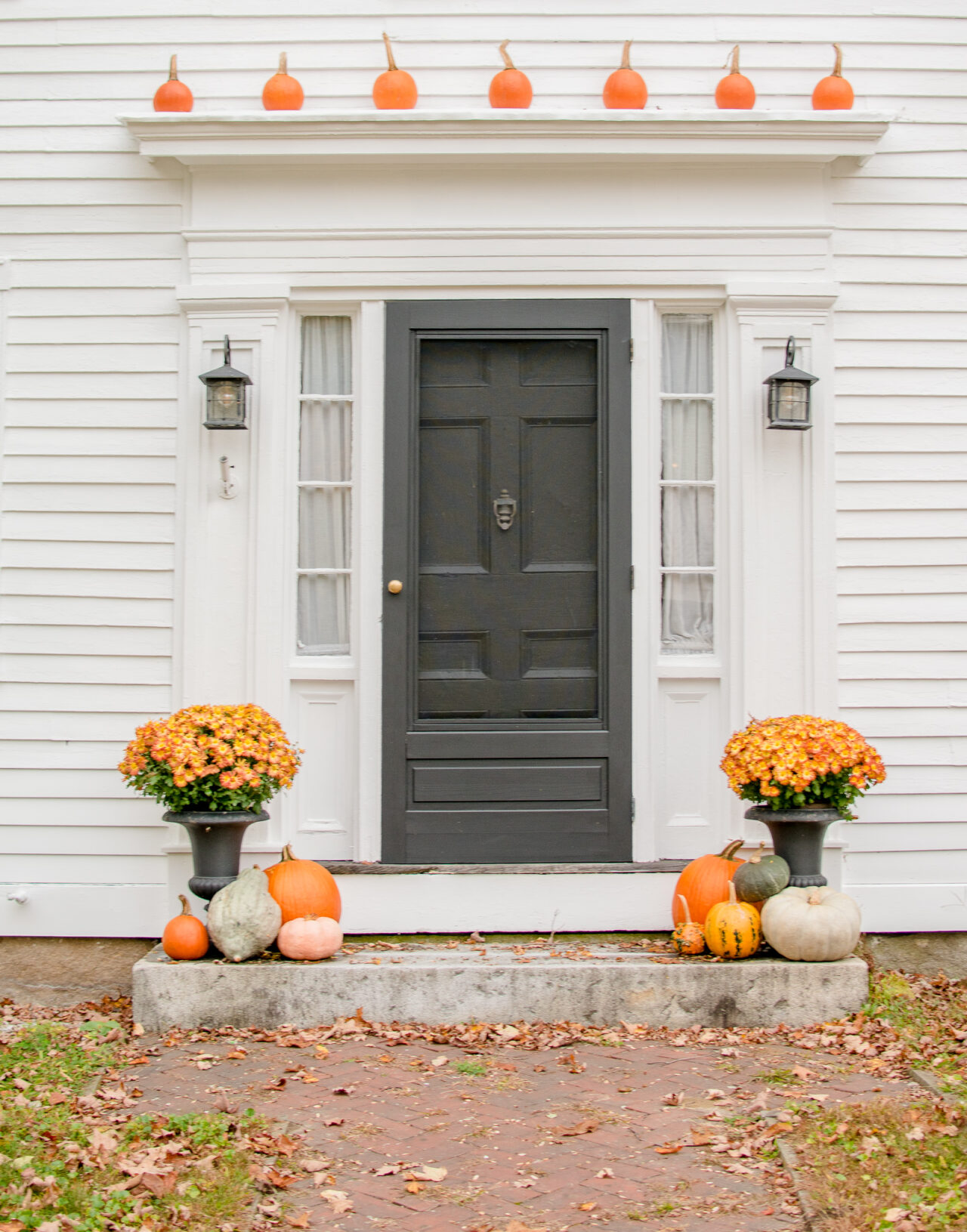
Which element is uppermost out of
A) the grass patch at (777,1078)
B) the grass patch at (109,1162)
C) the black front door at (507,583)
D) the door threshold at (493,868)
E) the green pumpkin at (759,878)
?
the black front door at (507,583)

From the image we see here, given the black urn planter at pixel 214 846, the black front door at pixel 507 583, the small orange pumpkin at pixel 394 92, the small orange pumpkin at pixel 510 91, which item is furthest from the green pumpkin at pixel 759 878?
the small orange pumpkin at pixel 394 92

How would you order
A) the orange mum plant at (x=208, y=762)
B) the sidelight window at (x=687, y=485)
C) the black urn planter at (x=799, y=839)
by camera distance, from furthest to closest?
the sidelight window at (x=687, y=485) → the black urn planter at (x=799, y=839) → the orange mum plant at (x=208, y=762)

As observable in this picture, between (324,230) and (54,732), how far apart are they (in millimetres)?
2565

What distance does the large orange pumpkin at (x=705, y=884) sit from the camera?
4.74 m

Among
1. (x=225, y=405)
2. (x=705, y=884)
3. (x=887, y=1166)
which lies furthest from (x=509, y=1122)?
(x=225, y=405)

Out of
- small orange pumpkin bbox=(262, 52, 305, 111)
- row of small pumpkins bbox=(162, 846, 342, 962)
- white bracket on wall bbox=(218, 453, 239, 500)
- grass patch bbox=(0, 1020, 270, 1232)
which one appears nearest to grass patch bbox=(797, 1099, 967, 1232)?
grass patch bbox=(0, 1020, 270, 1232)

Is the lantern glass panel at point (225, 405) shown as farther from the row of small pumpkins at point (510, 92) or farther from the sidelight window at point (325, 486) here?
the row of small pumpkins at point (510, 92)

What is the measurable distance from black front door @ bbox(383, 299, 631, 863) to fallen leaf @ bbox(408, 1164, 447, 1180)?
1.90m

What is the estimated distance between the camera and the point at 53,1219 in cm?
291

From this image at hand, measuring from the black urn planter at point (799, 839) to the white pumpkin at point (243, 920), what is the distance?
1.95 metres

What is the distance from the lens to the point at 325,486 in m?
5.40

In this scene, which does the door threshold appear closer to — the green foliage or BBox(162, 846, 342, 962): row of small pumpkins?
BBox(162, 846, 342, 962): row of small pumpkins

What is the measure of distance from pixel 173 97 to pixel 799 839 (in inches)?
165

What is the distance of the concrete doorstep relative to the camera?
4.46 metres
